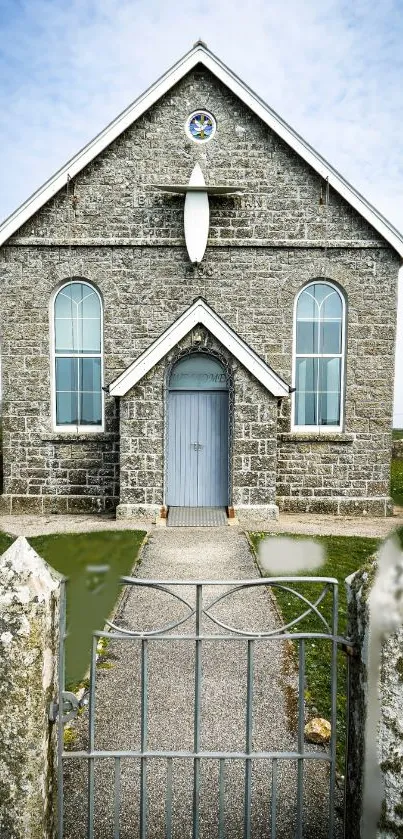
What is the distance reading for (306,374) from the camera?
470 inches

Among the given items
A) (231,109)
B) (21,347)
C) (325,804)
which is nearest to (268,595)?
(325,804)

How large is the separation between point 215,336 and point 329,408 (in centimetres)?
331

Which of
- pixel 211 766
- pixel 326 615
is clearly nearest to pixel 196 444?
pixel 326 615

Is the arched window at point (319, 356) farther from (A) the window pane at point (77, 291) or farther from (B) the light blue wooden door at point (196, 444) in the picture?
(A) the window pane at point (77, 291)

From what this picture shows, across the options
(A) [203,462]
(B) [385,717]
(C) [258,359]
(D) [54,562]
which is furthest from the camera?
(A) [203,462]

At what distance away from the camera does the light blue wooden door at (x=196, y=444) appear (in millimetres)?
11148

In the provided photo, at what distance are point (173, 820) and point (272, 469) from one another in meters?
7.80

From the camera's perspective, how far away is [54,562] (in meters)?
2.49

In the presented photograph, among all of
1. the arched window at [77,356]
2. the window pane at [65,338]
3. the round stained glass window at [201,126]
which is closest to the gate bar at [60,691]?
the arched window at [77,356]

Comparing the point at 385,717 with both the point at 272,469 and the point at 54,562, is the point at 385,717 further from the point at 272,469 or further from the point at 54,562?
the point at 272,469

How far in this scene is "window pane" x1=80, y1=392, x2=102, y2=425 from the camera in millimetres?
11914

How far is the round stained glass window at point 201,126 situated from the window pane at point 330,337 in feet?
15.3

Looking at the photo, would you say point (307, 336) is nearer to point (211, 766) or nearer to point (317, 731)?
point (317, 731)

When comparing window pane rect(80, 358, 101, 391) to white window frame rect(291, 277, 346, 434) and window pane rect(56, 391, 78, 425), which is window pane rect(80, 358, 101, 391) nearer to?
window pane rect(56, 391, 78, 425)
